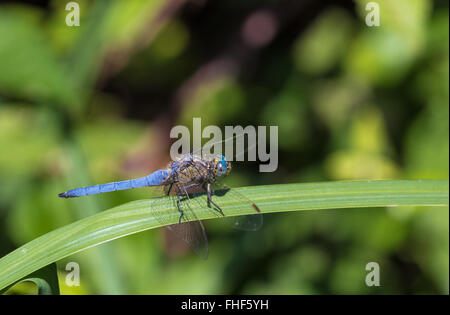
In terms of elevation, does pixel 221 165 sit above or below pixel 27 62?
below

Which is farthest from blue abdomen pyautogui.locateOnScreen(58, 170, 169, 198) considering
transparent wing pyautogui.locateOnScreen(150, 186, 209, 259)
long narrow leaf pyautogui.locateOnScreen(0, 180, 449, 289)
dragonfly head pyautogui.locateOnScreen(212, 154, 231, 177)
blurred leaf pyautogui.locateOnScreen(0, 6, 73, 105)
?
blurred leaf pyautogui.locateOnScreen(0, 6, 73, 105)

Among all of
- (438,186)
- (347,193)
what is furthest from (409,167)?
(347,193)

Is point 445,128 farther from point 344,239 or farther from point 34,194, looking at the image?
point 34,194

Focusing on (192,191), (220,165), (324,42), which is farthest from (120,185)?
(324,42)

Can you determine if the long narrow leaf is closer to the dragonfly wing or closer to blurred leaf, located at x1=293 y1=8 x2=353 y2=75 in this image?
the dragonfly wing

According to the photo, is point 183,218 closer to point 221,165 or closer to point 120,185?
point 221,165

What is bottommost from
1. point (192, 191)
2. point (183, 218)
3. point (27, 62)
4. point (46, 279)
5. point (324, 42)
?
point (46, 279)
